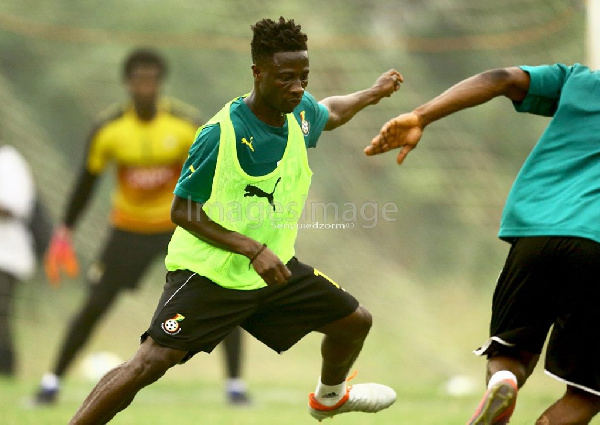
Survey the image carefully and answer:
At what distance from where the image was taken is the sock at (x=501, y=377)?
3939mm

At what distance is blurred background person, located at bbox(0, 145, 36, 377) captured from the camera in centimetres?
930

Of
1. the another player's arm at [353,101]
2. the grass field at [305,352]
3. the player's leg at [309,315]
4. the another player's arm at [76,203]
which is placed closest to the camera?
the player's leg at [309,315]

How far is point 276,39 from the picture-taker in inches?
170

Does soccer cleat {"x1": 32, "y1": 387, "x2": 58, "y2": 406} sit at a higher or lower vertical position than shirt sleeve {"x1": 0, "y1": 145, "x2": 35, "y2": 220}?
lower

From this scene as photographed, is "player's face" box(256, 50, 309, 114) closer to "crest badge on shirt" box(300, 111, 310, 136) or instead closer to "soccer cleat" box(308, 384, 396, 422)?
"crest badge on shirt" box(300, 111, 310, 136)

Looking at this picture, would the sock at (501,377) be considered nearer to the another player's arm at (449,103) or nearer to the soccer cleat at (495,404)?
the soccer cleat at (495,404)

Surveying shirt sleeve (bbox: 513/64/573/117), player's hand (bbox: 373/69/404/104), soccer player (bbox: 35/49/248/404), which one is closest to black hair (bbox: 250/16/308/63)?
player's hand (bbox: 373/69/404/104)

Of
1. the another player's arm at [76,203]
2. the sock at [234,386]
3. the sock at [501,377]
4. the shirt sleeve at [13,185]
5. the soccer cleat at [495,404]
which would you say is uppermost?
the shirt sleeve at [13,185]

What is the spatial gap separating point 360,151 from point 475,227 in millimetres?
1415

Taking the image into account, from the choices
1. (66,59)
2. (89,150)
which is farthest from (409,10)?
(89,150)

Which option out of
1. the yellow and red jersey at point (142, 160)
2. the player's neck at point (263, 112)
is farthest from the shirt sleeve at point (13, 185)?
the player's neck at point (263, 112)

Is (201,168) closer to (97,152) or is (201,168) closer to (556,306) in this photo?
(556,306)

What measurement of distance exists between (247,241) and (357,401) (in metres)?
1.26

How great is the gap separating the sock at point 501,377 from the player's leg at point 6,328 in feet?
20.6
